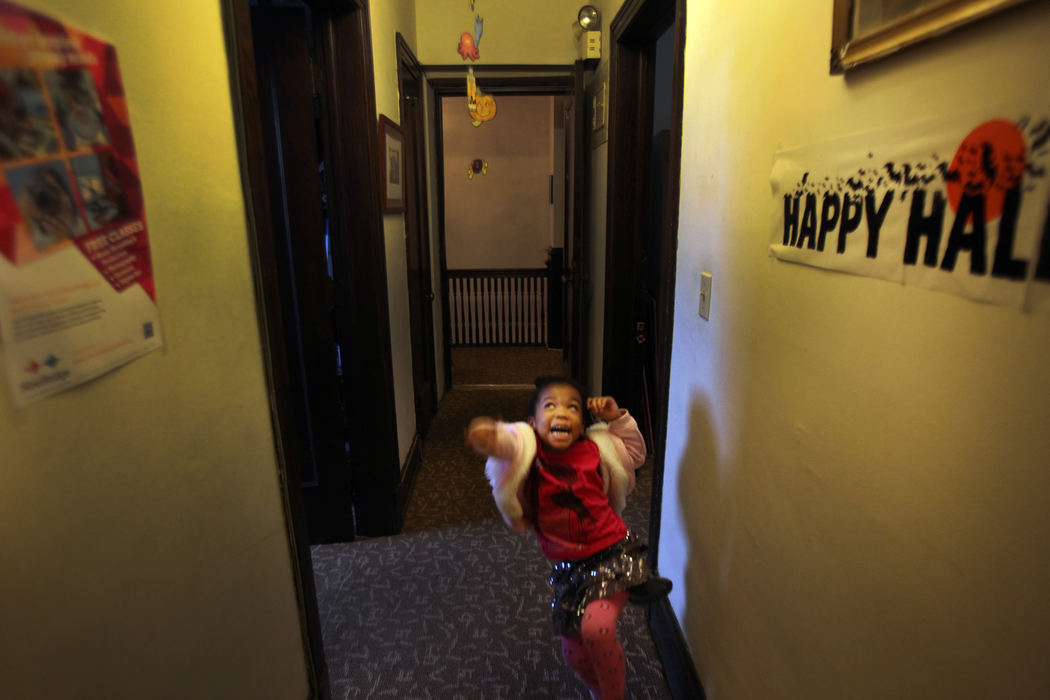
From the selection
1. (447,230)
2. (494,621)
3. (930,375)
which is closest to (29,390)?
(930,375)

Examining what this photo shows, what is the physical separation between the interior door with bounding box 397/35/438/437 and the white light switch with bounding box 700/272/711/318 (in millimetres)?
1940

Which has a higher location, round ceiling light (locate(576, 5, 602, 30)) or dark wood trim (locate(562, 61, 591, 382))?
round ceiling light (locate(576, 5, 602, 30))

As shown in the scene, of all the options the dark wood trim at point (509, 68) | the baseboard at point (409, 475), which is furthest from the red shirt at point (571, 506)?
the dark wood trim at point (509, 68)

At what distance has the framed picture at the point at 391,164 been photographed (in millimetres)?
2424

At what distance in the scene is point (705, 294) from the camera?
4.88ft

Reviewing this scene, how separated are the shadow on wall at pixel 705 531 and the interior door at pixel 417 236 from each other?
1.93 m

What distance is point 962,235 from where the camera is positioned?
617 millimetres

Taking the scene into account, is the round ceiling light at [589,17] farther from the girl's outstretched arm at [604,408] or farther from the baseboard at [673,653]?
the baseboard at [673,653]

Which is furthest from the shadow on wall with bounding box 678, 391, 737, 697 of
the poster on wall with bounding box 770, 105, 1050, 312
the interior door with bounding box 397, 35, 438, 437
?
the interior door with bounding box 397, 35, 438, 437

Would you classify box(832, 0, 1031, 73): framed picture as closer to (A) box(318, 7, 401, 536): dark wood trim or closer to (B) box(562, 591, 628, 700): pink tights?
(B) box(562, 591, 628, 700): pink tights

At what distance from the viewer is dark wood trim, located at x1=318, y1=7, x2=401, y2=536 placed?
215 centimetres

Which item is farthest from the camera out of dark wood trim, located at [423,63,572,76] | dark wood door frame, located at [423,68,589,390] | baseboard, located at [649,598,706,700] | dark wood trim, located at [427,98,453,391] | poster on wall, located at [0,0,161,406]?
dark wood trim, located at [427,98,453,391]

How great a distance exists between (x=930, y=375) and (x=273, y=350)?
1247mm

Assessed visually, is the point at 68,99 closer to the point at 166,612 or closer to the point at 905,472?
the point at 166,612
